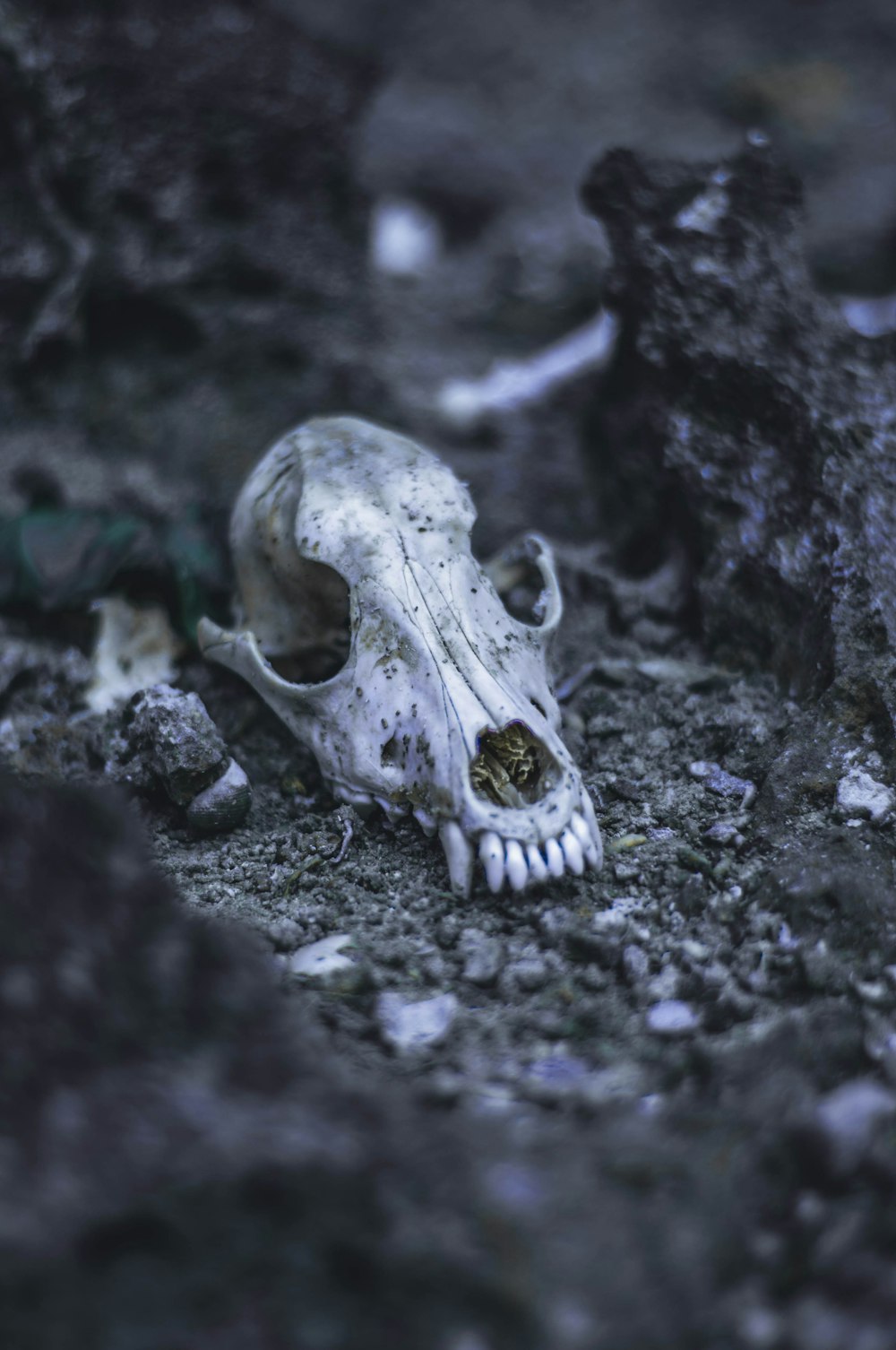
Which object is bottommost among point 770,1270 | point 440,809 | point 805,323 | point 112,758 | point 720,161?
point 112,758

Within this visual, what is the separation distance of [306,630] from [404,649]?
0.47 m

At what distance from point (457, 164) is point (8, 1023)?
4.84m

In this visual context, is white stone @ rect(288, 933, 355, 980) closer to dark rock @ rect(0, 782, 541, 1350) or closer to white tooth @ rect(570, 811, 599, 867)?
dark rock @ rect(0, 782, 541, 1350)

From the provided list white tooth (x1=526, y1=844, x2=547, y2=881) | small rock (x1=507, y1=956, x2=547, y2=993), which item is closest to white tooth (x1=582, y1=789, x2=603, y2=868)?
white tooth (x1=526, y1=844, x2=547, y2=881)

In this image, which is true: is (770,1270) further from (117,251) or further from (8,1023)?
(117,251)

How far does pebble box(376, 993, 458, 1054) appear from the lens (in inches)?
64.7

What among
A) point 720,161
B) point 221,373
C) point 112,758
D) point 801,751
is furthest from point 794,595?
point 221,373

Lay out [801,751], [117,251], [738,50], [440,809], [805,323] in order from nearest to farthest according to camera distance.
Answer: [440,809] < [801,751] < [805,323] < [117,251] < [738,50]

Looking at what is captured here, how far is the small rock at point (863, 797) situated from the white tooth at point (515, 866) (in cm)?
69

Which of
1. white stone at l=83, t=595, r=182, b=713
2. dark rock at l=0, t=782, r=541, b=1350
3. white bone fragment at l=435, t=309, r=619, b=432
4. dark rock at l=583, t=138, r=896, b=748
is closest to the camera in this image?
dark rock at l=0, t=782, r=541, b=1350

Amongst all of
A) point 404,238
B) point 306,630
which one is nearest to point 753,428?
point 306,630

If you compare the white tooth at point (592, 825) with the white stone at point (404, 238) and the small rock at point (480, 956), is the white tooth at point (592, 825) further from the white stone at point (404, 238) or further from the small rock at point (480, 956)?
the white stone at point (404, 238)

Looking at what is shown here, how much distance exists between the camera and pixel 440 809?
1920 mm

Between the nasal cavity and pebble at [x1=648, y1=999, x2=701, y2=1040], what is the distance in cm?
45
